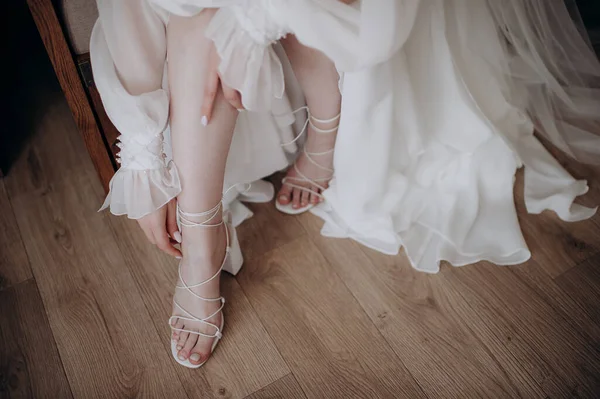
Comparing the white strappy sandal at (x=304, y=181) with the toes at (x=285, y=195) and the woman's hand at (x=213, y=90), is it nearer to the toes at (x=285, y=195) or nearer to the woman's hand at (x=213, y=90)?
the toes at (x=285, y=195)

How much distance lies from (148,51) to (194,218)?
252 millimetres

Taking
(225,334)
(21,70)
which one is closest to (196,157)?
(225,334)

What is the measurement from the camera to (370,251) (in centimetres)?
96

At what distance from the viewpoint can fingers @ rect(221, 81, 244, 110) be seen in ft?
2.32

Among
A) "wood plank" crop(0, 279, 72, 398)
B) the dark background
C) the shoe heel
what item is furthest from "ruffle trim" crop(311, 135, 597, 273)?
"wood plank" crop(0, 279, 72, 398)

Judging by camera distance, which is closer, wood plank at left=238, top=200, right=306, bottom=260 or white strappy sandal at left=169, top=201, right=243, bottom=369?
white strappy sandal at left=169, top=201, right=243, bottom=369

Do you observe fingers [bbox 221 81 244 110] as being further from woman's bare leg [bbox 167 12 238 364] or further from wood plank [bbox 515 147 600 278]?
wood plank [bbox 515 147 600 278]

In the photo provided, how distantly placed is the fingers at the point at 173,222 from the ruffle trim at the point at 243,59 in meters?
0.20

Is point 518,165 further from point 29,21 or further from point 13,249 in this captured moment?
point 29,21

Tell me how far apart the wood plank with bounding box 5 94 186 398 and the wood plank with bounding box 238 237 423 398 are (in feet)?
0.62

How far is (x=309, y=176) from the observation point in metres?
1.03

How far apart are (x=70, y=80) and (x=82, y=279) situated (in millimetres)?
354

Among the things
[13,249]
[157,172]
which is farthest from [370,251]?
[13,249]

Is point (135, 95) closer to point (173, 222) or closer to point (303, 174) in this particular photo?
point (173, 222)
